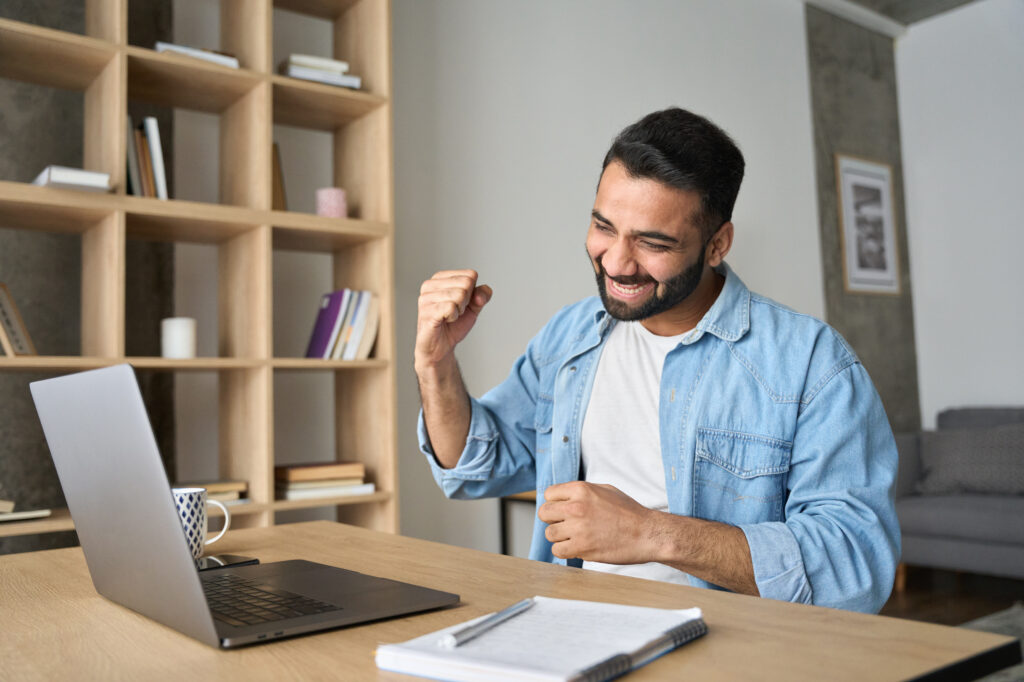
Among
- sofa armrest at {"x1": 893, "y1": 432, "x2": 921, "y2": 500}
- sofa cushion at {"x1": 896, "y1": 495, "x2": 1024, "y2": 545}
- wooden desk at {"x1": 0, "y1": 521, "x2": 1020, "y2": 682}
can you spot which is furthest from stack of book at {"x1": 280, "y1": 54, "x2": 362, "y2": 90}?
sofa armrest at {"x1": 893, "y1": 432, "x2": 921, "y2": 500}

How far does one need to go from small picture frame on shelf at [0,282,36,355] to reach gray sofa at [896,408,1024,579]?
316 centimetres

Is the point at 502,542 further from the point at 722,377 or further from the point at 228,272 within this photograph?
the point at 722,377

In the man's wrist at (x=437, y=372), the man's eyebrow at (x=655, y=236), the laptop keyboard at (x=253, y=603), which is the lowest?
the laptop keyboard at (x=253, y=603)

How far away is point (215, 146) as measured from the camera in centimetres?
276

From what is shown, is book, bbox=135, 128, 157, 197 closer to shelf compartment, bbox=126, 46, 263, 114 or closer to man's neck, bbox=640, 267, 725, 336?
shelf compartment, bbox=126, 46, 263, 114

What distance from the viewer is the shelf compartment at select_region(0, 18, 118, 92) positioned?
2100 millimetres

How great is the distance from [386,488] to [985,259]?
4.05 m

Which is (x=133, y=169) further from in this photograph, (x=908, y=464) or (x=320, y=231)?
(x=908, y=464)

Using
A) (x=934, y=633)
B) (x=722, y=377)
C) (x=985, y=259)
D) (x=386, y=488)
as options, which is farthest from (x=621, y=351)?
(x=985, y=259)

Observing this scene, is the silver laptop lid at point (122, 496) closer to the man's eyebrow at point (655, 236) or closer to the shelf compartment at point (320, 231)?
the man's eyebrow at point (655, 236)

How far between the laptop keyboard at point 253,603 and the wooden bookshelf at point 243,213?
142 centimetres

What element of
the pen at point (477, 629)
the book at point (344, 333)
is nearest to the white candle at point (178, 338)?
the book at point (344, 333)

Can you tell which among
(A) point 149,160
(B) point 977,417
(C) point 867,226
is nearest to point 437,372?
(A) point 149,160

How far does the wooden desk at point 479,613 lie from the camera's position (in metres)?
0.62
